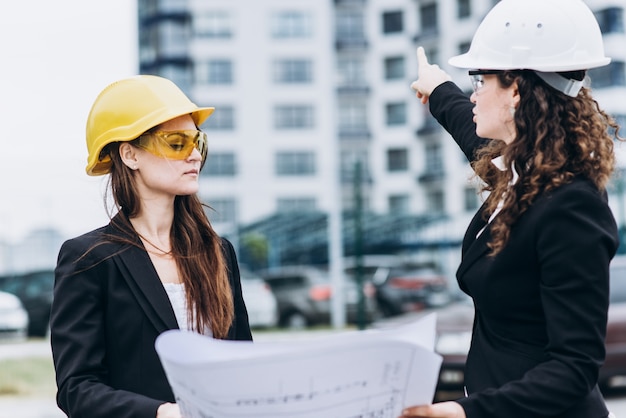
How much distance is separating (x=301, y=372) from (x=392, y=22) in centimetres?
5360

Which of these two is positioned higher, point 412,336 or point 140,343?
point 412,336

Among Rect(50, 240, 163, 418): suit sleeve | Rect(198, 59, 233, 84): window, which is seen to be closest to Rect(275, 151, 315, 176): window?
Rect(198, 59, 233, 84): window

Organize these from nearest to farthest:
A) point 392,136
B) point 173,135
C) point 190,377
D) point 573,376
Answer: point 190,377
point 573,376
point 173,135
point 392,136

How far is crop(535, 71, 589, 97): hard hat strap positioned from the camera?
2.13 metres

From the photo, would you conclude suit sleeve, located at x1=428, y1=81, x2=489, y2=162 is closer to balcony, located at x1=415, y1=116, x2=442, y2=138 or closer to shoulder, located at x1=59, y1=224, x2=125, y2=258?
shoulder, located at x1=59, y1=224, x2=125, y2=258

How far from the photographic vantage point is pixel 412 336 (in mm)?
1762

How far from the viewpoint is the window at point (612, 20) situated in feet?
139

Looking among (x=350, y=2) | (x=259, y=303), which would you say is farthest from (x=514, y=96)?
(x=350, y=2)

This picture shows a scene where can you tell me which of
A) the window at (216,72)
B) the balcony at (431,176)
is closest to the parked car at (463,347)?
the window at (216,72)

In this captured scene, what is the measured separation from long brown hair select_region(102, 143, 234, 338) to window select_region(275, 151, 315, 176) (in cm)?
4553

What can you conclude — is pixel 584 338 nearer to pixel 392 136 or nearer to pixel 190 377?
pixel 190 377

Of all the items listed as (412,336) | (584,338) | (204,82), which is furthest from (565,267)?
(204,82)

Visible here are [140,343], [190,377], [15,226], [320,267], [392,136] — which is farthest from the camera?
[392,136]

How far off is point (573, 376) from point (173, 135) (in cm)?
119
